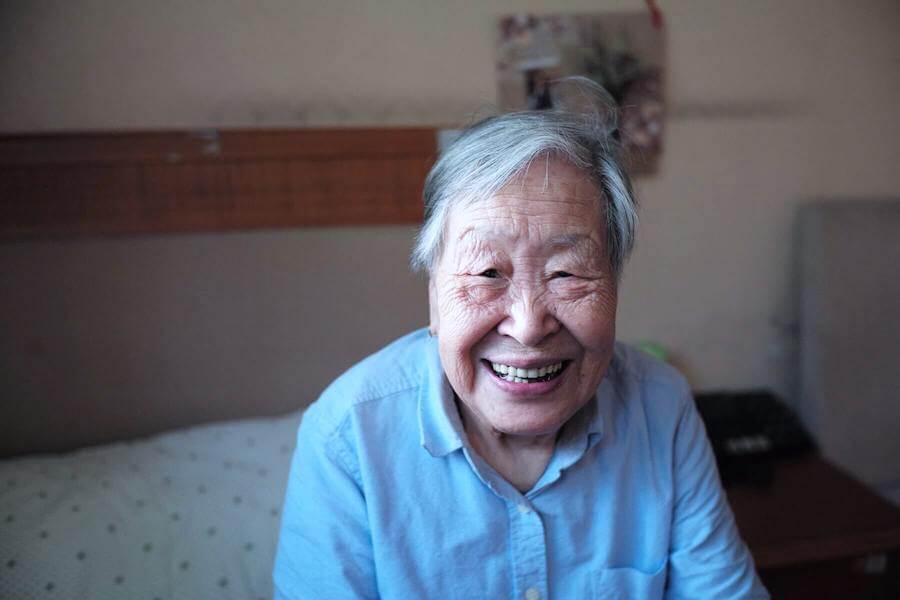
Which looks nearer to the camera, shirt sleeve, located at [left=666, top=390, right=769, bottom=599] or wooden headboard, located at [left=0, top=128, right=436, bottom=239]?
shirt sleeve, located at [left=666, top=390, right=769, bottom=599]

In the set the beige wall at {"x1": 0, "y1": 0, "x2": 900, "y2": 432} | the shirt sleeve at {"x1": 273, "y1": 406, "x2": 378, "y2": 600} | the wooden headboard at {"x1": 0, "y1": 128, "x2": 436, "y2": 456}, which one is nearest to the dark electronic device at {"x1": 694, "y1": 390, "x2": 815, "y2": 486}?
the beige wall at {"x1": 0, "y1": 0, "x2": 900, "y2": 432}

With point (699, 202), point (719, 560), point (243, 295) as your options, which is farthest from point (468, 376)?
point (699, 202)

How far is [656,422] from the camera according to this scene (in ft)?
3.32

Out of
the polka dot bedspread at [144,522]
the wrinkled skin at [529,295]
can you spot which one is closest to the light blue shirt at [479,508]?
the wrinkled skin at [529,295]

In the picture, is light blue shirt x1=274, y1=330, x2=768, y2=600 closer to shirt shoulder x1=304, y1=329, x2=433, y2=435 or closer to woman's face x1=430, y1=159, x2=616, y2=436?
shirt shoulder x1=304, y1=329, x2=433, y2=435

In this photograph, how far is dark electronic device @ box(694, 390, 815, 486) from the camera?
5.75ft

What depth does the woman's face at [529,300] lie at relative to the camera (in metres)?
0.79

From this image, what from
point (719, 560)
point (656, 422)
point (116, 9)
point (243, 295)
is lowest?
point (719, 560)

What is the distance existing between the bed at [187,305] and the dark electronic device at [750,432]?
3.39 feet

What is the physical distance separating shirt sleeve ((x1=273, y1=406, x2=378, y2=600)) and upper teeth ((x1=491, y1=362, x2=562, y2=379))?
0.88 feet

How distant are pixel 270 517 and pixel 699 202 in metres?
1.66

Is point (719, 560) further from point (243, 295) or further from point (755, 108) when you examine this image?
point (755, 108)

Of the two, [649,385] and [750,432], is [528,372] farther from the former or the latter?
[750,432]

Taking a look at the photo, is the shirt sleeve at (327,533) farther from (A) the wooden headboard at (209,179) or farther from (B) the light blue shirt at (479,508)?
(A) the wooden headboard at (209,179)
